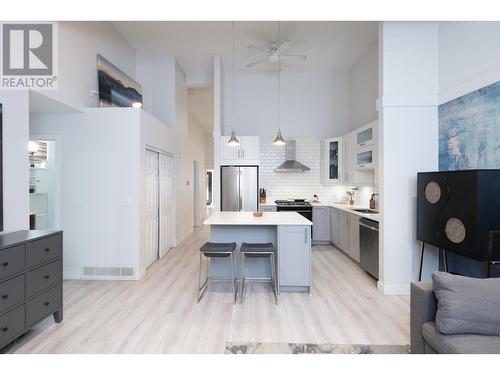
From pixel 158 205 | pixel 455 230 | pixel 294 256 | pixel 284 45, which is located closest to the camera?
pixel 455 230

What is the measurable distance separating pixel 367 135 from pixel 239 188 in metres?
2.77

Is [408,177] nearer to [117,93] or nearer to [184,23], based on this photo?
[184,23]

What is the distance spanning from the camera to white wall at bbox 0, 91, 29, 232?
8.79 feet

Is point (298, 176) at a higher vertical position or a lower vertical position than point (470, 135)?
lower

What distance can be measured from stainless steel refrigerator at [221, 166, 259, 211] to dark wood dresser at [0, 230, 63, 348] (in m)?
3.55

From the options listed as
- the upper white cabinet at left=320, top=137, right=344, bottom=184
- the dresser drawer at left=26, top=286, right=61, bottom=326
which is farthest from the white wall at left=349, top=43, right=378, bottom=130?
the dresser drawer at left=26, top=286, right=61, bottom=326

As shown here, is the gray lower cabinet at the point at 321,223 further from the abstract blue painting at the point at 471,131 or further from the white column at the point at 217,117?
the abstract blue painting at the point at 471,131

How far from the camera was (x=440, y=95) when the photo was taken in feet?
11.3

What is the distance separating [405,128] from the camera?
11.5ft

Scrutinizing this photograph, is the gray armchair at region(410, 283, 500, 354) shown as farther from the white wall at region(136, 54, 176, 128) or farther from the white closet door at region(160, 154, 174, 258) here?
the white wall at region(136, 54, 176, 128)

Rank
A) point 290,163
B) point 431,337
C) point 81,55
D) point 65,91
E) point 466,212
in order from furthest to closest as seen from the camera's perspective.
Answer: point 290,163 < point 81,55 < point 65,91 < point 466,212 < point 431,337

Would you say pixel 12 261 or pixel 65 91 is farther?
pixel 65 91

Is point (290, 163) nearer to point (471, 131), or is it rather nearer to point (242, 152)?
point (242, 152)

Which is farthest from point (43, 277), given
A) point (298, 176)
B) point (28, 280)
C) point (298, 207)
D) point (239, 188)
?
point (298, 176)
